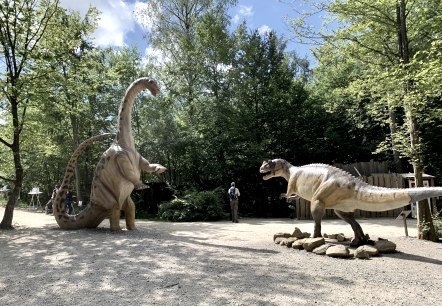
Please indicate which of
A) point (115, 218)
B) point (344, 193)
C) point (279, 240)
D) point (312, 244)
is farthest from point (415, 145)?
point (115, 218)

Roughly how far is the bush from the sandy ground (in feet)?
21.9

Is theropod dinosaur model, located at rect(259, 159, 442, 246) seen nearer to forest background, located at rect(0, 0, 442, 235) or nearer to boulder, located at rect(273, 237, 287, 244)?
boulder, located at rect(273, 237, 287, 244)

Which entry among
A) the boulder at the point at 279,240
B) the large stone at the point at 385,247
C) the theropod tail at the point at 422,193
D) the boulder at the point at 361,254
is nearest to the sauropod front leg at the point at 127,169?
the boulder at the point at 279,240

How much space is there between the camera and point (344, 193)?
6.78 metres

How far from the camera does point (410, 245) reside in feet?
24.8

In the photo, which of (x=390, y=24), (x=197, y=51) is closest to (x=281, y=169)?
(x=390, y=24)

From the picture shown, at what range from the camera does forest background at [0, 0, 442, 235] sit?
36.3ft

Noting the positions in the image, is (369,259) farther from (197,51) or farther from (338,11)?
(197,51)

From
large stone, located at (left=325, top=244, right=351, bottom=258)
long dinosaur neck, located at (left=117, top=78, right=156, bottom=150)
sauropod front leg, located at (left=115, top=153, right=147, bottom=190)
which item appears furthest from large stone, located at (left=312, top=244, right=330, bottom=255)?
long dinosaur neck, located at (left=117, top=78, right=156, bottom=150)

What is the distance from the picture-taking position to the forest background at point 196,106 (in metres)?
11.1

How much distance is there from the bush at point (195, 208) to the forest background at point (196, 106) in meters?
1.26

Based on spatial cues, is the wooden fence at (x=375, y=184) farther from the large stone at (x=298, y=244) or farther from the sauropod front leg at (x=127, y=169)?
the sauropod front leg at (x=127, y=169)

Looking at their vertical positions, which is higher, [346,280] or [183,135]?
[183,135]

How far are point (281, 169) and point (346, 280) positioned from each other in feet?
12.4
